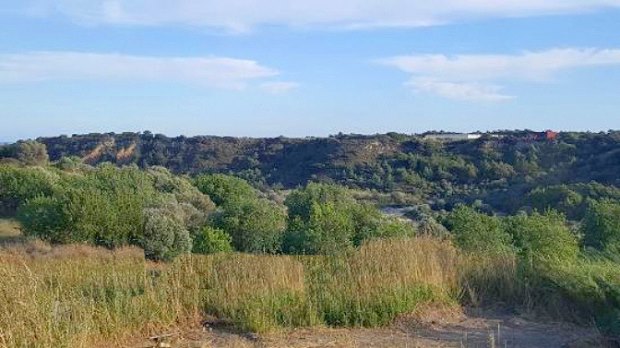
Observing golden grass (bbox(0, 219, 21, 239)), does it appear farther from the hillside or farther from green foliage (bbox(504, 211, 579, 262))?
the hillside

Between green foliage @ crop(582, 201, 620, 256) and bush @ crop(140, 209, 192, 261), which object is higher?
green foliage @ crop(582, 201, 620, 256)

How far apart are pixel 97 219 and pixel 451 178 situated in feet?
141

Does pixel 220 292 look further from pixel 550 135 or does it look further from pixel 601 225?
pixel 550 135

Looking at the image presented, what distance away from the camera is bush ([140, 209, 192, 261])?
55.3ft

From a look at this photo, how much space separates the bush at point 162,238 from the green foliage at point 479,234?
19.0ft

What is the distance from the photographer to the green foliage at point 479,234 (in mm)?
12883

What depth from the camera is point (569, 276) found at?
994 centimetres

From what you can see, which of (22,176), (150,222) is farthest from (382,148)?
(150,222)

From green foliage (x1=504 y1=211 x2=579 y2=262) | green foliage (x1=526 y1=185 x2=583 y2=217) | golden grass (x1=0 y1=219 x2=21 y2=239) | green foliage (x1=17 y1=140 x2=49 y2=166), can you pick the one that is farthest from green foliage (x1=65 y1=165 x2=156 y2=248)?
green foliage (x1=17 y1=140 x2=49 y2=166)

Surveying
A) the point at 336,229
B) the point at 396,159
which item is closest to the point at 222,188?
the point at 336,229

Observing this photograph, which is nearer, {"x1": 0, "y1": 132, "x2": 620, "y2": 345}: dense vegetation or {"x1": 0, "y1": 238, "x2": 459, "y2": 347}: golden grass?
{"x1": 0, "y1": 238, "x2": 459, "y2": 347}: golden grass

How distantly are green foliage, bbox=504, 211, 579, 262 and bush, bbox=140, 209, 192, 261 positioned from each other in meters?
6.76

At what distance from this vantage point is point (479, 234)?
44.8 feet

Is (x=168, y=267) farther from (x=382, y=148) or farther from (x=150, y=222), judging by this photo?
(x=382, y=148)
